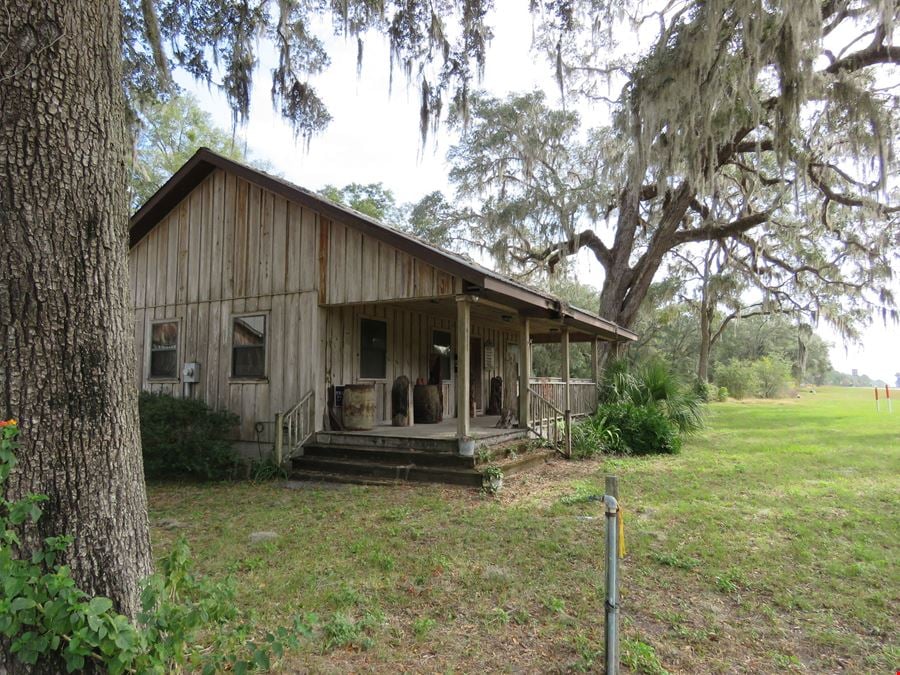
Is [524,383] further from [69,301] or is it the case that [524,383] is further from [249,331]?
[69,301]

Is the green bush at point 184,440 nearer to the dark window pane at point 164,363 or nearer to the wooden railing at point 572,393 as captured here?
the dark window pane at point 164,363

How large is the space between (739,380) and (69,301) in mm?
38911

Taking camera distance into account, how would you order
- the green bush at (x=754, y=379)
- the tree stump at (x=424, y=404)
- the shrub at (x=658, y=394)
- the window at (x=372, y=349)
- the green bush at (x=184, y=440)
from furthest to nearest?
the green bush at (x=754, y=379) → the shrub at (x=658, y=394) → the tree stump at (x=424, y=404) → the window at (x=372, y=349) → the green bush at (x=184, y=440)

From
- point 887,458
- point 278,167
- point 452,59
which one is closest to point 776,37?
point 452,59

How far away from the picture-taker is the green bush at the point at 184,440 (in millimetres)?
8195

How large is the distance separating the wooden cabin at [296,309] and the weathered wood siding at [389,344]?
3cm

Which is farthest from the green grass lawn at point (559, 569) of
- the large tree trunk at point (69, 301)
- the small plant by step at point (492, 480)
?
the large tree trunk at point (69, 301)

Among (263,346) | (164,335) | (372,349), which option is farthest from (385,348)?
(164,335)

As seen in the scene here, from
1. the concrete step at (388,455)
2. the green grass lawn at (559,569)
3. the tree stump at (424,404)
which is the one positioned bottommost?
the green grass lawn at (559,569)

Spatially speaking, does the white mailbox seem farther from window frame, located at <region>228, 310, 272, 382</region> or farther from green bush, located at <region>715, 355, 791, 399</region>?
green bush, located at <region>715, 355, 791, 399</region>

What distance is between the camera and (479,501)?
6.63 meters

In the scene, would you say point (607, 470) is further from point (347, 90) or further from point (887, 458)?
point (347, 90)

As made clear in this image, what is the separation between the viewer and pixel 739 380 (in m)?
35.4

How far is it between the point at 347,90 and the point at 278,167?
24.4 m
